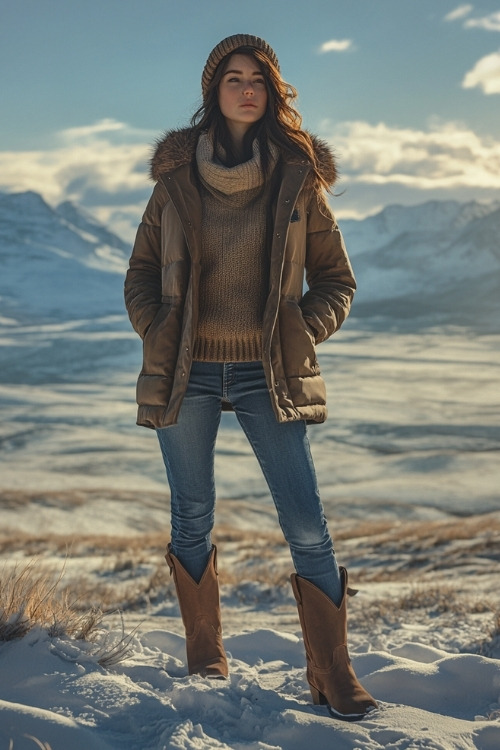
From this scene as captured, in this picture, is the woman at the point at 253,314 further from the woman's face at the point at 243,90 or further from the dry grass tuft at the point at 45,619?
the dry grass tuft at the point at 45,619

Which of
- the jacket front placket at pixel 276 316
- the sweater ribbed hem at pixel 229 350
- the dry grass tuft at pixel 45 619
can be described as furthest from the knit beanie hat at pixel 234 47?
the dry grass tuft at pixel 45 619

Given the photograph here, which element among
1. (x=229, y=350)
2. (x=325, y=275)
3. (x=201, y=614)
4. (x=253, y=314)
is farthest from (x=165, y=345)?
(x=201, y=614)

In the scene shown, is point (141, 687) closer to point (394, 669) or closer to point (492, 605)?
point (394, 669)

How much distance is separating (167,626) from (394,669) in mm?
2348

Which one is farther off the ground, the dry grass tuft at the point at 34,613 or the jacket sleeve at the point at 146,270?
the jacket sleeve at the point at 146,270

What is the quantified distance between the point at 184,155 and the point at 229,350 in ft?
2.49

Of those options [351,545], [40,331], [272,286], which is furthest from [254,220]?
[40,331]

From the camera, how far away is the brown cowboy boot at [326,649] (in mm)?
2729

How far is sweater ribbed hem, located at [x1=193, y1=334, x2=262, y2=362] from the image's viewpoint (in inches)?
109

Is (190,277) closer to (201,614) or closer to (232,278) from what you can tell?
(232,278)

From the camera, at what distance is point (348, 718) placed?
8.70 ft

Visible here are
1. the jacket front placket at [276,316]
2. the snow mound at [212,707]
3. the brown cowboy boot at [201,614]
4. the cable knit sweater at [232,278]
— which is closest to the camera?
the snow mound at [212,707]

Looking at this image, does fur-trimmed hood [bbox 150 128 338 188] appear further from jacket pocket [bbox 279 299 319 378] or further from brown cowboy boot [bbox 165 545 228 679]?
brown cowboy boot [bbox 165 545 228 679]

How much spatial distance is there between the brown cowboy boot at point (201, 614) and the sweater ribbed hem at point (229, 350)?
827mm
